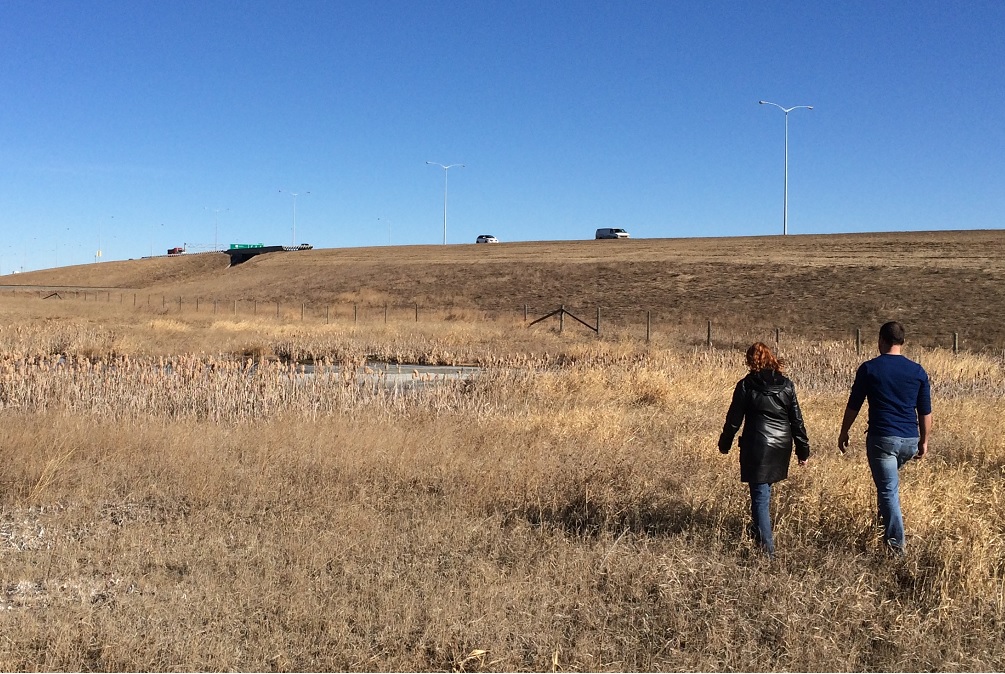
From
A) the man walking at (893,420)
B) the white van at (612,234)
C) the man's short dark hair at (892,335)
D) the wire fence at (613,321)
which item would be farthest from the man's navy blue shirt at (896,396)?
the white van at (612,234)

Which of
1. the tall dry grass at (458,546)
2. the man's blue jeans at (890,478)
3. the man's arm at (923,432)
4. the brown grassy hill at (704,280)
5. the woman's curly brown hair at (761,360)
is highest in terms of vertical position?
the brown grassy hill at (704,280)

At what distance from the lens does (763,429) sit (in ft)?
19.4

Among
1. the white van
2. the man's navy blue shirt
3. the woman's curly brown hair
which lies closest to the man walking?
the man's navy blue shirt

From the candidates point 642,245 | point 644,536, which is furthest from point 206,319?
point 642,245

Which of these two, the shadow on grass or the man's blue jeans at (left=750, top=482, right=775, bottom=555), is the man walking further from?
the shadow on grass

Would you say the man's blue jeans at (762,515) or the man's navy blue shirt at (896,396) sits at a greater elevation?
the man's navy blue shirt at (896,396)

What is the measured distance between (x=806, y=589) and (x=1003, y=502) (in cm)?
274

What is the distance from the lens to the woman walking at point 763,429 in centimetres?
585

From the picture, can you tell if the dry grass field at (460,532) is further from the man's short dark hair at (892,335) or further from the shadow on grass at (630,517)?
the man's short dark hair at (892,335)

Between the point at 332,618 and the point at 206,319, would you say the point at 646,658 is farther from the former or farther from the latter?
the point at 206,319

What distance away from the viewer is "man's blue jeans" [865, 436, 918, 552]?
5723 mm

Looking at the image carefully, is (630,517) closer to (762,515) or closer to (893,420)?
(762,515)

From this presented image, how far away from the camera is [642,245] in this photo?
73.9 meters

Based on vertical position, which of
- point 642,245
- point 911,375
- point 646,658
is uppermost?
point 642,245
